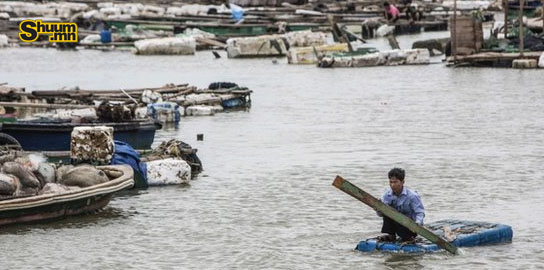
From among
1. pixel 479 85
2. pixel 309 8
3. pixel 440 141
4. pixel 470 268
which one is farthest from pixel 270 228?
pixel 309 8

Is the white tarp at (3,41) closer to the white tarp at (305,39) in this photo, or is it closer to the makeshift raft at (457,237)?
the white tarp at (305,39)

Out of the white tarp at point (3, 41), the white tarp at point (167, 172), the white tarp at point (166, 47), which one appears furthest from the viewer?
the white tarp at point (3, 41)

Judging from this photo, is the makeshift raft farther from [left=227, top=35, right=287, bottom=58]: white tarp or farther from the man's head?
[left=227, top=35, right=287, bottom=58]: white tarp

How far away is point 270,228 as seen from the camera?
18.4 m

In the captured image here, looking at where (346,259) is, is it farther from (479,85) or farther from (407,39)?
(407,39)

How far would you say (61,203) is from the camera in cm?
1784

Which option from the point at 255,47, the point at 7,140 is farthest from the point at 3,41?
the point at 7,140

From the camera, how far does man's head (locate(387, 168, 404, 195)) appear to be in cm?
1505

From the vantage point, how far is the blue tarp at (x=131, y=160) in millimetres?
20547

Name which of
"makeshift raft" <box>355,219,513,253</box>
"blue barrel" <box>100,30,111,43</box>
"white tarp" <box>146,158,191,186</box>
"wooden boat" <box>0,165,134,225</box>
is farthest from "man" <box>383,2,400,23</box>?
"makeshift raft" <box>355,219,513,253</box>

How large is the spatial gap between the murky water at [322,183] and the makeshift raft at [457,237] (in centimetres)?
12

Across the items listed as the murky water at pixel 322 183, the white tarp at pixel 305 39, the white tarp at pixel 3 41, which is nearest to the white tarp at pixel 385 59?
the murky water at pixel 322 183

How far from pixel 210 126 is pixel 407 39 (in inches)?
1458

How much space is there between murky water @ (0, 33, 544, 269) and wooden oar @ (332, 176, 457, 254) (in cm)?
28
